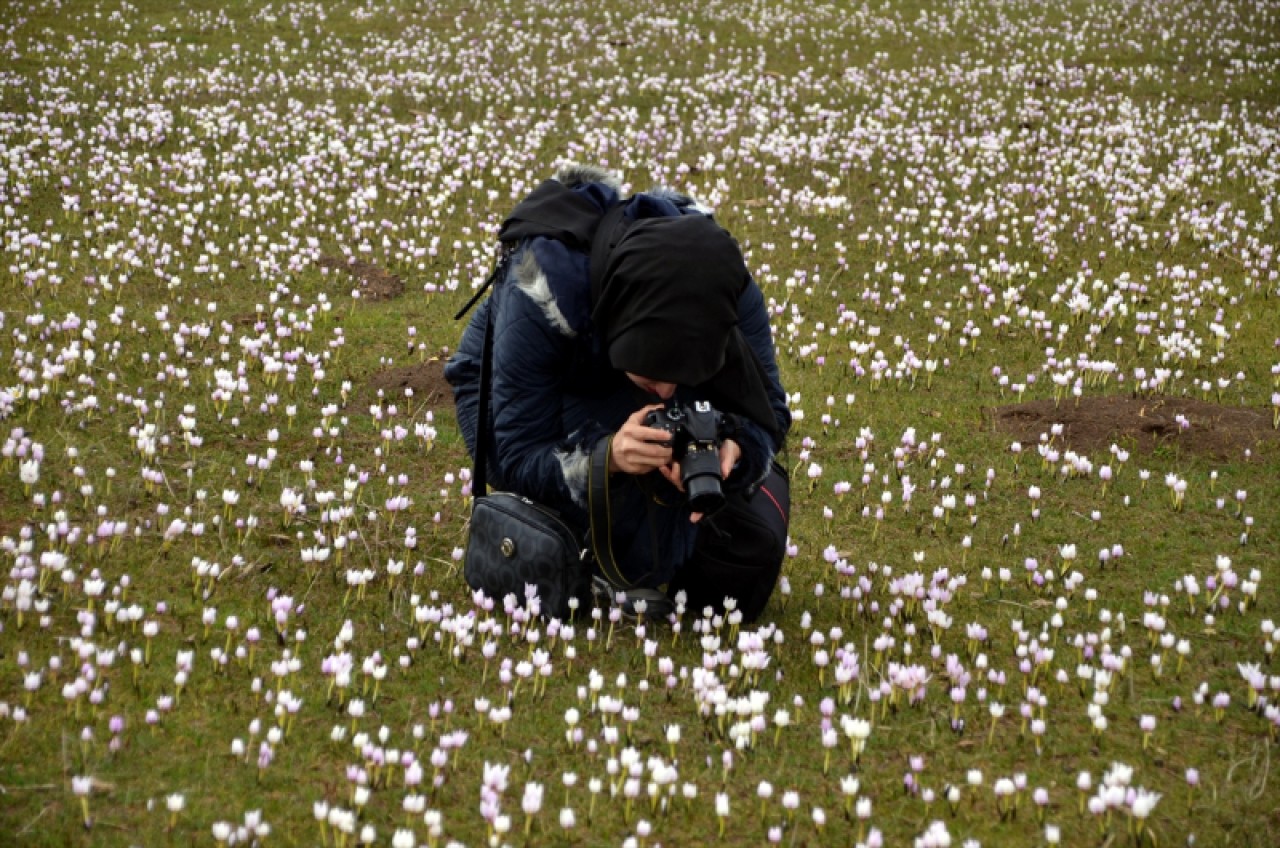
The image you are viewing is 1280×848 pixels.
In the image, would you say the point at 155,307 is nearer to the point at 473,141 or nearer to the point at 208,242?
the point at 208,242

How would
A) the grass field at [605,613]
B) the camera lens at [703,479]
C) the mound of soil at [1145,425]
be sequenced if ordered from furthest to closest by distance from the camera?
the mound of soil at [1145,425], the camera lens at [703,479], the grass field at [605,613]

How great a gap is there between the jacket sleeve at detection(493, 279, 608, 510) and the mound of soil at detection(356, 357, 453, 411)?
395 centimetres

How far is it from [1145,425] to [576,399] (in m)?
5.64

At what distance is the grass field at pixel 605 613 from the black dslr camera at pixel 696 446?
37.0 inches

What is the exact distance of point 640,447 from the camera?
6.29 m

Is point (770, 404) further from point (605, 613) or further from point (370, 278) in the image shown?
point (370, 278)

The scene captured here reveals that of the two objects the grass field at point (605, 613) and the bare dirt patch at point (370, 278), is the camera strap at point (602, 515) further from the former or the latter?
the bare dirt patch at point (370, 278)

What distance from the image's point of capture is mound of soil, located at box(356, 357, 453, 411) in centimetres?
1072

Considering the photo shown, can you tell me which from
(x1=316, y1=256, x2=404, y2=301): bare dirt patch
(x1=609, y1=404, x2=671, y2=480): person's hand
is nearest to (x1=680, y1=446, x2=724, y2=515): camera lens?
(x1=609, y1=404, x2=671, y2=480): person's hand

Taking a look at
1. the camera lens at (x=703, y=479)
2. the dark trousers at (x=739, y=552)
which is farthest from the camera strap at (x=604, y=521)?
the camera lens at (x=703, y=479)

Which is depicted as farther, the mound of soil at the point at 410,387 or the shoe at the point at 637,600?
the mound of soil at the point at 410,387

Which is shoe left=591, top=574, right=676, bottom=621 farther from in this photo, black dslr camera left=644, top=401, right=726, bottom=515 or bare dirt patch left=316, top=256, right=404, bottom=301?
bare dirt patch left=316, top=256, right=404, bottom=301

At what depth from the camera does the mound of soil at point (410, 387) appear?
10.7 metres

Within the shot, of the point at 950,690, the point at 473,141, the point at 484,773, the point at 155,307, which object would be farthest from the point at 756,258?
the point at 484,773
